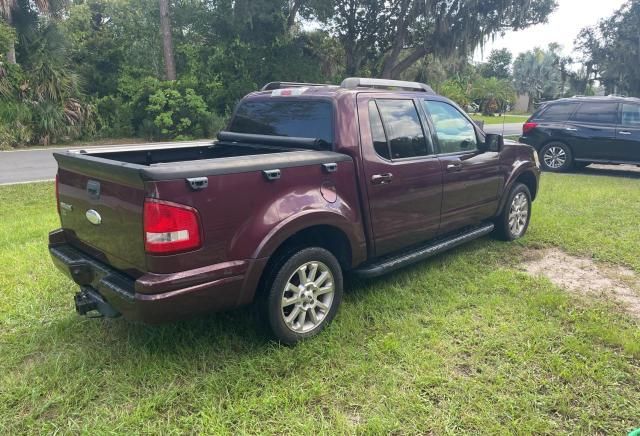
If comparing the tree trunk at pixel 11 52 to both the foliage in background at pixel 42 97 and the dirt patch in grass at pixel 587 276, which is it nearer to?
the foliage in background at pixel 42 97

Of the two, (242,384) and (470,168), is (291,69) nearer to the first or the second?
(470,168)

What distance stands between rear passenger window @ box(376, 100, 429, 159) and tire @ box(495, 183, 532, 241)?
1.78 meters

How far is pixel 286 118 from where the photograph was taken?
4.00 meters

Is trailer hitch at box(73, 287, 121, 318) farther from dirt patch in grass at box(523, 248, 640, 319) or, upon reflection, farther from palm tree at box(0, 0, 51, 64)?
palm tree at box(0, 0, 51, 64)

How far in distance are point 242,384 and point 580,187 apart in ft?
26.8

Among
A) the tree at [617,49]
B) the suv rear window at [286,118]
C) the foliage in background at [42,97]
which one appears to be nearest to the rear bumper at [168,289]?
the suv rear window at [286,118]

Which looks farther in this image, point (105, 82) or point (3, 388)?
point (105, 82)

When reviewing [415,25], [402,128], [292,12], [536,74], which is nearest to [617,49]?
[415,25]

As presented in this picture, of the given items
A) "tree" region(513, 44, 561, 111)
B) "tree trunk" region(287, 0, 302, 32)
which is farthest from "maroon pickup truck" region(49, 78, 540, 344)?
"tree" region(513, 44, 561, 111)

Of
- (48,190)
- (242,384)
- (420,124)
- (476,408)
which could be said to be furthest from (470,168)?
(48,190)

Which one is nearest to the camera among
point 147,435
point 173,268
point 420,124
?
point 147,435

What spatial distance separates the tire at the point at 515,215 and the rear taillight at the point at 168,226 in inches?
155

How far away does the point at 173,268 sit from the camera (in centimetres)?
265

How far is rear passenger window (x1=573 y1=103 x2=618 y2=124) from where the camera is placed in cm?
1023
